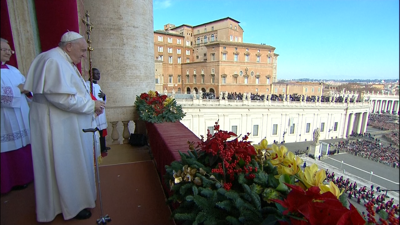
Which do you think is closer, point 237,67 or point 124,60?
point 124,60

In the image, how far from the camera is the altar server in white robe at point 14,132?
5.61ft

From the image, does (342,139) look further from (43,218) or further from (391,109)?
(391,109)

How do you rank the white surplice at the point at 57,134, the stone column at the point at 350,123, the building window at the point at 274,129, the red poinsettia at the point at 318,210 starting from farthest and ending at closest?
the stone column at the point at 350,123 < the building window at the point at 274,129 < the white surplice at the point at 57,134 < the red poinsettia at the point at 318,210

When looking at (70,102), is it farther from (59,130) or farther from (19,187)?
(19,187)

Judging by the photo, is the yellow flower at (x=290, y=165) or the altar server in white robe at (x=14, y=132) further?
the altar server in white robe at (x=14, y=132)

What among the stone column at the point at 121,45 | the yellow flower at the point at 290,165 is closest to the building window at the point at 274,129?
the stone column at the point at 121,45

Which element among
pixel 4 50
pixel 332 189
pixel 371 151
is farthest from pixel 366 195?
pixel 4 50

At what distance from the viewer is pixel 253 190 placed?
1.41m

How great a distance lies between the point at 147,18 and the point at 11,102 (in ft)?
22.3

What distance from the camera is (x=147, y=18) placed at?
7844mm

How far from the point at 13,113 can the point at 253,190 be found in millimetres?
2448

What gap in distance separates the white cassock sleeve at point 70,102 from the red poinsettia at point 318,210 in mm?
2130

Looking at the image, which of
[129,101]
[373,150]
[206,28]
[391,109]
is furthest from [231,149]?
[391,109]

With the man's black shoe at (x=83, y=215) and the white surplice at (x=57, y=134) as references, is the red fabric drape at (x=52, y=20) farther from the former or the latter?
the man's black shoe at (x=83, y=215)
